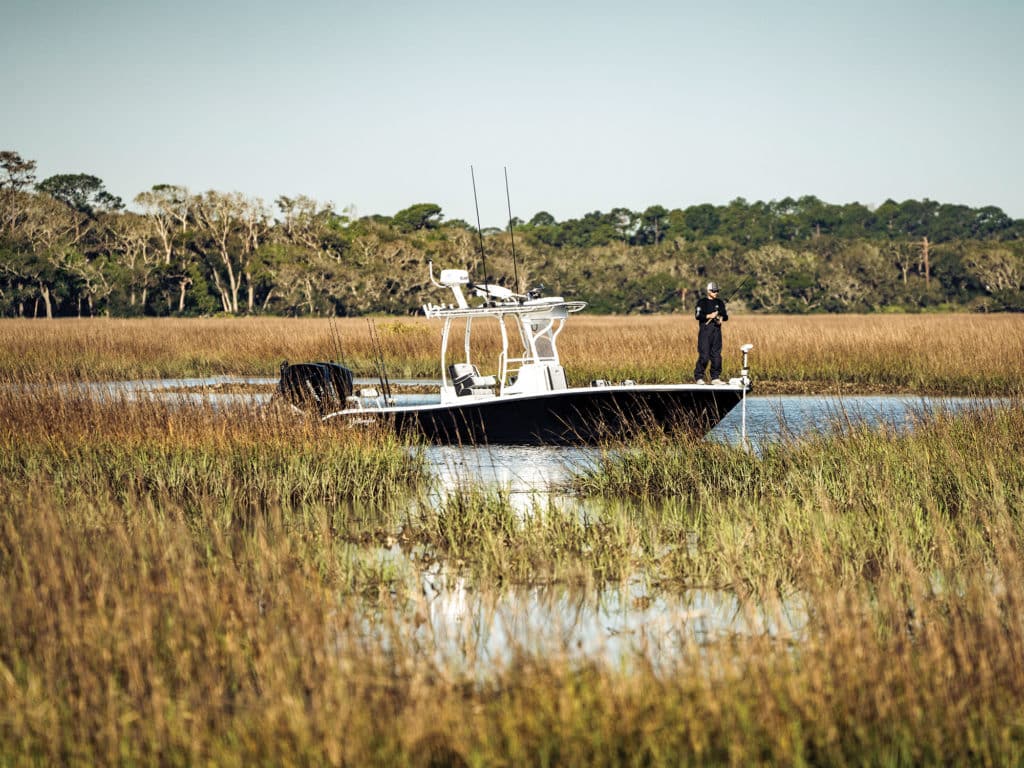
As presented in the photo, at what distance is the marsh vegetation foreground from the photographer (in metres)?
4.27

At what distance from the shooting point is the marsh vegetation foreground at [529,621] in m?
4.27

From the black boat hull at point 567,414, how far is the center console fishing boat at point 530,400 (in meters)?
0.01

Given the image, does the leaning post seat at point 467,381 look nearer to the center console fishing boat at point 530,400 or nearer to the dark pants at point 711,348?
the center console fishing boat at point 530,400

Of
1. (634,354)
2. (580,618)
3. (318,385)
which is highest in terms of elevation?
(318,385)

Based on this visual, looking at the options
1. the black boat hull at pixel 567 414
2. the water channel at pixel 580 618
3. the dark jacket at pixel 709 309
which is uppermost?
the dark jacket at pixel 709 309

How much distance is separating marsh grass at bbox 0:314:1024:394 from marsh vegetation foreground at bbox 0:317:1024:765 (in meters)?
9.73

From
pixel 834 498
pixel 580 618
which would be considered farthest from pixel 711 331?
pixel 580 618

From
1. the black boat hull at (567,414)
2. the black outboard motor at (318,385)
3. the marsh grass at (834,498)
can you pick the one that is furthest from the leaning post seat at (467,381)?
the marsh grass at (834,498)

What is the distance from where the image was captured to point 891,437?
1087cm

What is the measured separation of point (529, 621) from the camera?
20.2 feet

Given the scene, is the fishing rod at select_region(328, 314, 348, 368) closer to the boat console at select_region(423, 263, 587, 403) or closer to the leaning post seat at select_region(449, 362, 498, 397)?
the leaning post seat at select_region(449, 362, 498, 397)

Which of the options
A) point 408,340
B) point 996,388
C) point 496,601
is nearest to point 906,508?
point 496,601

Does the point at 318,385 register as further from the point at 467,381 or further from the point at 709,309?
the point at 709,309

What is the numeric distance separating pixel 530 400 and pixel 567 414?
0.53 metres
